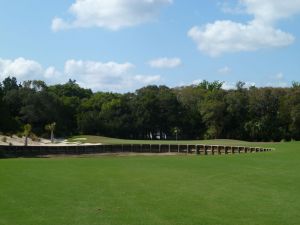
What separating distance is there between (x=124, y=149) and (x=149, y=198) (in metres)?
51.3

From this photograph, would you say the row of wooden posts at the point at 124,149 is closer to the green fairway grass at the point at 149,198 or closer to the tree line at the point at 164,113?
the tree line at the point at 164,113

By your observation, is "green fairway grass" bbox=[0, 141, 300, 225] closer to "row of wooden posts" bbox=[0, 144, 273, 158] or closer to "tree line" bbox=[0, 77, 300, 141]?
"row of wooden posts" bbox=[0, 144, 273, 158]

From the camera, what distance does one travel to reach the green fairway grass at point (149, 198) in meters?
10.1

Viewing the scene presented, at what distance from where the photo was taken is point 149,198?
1270 centimetres

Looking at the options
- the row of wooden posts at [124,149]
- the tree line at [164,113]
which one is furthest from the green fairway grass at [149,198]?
the tree line at [164,113]

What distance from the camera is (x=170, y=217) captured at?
10266 millimetres

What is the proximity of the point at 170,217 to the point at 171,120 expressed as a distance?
81251mm

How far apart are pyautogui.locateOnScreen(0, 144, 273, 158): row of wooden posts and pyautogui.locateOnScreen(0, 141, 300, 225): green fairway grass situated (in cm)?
3414

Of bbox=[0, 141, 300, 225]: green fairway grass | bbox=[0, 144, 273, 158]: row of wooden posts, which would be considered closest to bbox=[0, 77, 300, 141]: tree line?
bbox=[0, 144, 273, 158]: row of wooden posts

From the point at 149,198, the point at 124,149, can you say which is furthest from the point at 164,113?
the point at 149,198

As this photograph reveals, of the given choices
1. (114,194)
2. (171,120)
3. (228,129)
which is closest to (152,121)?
(171,120)

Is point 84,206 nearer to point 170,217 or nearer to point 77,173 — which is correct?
point 170,217

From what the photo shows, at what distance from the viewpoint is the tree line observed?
8300cm

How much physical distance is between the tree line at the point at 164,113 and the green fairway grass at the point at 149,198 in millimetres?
63123
